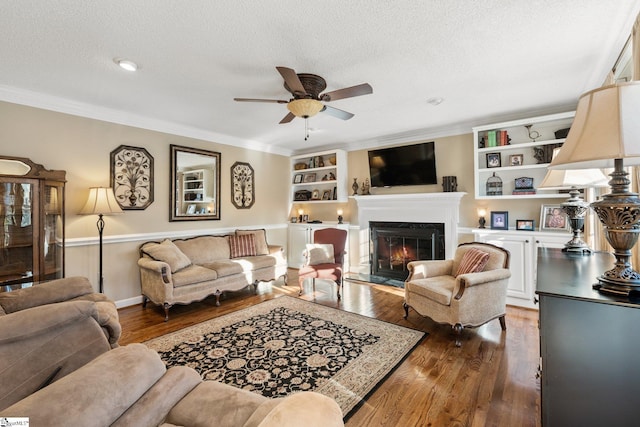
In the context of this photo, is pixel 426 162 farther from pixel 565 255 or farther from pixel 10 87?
pixel 10 87

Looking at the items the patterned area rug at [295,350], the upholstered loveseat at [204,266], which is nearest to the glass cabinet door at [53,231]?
the upholstered loveseat at [204,266]

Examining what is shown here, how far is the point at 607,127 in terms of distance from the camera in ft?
3.59

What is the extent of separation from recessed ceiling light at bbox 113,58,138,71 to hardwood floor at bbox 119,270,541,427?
2583 mm

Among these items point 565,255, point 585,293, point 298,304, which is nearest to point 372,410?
point 585,293

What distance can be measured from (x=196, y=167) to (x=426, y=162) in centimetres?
374

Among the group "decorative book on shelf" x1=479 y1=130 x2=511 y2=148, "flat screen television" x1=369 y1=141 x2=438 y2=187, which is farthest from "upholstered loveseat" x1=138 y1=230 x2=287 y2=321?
"decorative book on shelf" x1=479 y1=130 x2=511 y2=148

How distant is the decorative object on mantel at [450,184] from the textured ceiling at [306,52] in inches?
41.4

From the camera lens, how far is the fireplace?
4.58 m

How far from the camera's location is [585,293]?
1149 mm

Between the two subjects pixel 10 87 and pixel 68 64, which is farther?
Result: pixel 10 87

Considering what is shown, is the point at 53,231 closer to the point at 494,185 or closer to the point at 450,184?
the point at 450,184

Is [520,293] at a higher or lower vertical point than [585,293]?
lower

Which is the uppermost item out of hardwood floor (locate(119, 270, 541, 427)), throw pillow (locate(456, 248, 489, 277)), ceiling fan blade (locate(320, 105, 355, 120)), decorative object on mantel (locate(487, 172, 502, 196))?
ceiling fan blade (locate(320, 105, 355, 120))

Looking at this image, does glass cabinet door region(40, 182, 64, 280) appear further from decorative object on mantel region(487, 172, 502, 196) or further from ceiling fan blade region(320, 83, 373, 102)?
decorative object on mantel region(487, 172, 502, 196)
